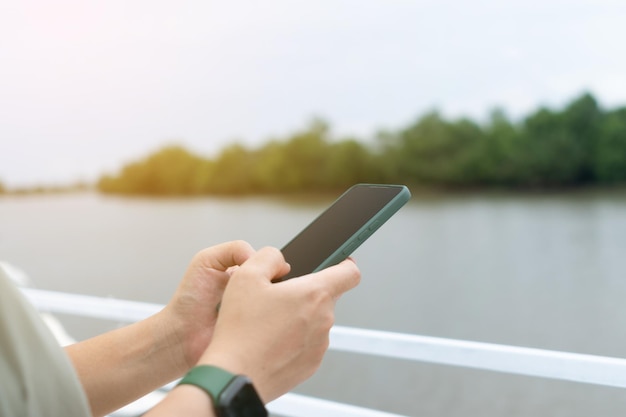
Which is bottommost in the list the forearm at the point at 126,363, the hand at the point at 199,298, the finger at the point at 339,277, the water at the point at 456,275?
the water at the point at 456,275

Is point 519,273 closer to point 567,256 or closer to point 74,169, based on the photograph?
point 567,256

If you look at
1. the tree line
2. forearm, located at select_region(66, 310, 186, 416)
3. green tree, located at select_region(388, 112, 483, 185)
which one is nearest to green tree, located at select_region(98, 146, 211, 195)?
the tree line

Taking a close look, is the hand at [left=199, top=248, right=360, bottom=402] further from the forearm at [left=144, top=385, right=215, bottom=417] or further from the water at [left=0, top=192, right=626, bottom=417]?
the water at [left=0, top=192, right=626, bottom=417]

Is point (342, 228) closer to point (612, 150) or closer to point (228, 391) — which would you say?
point (228, 391)

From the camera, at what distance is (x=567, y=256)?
4770 millimetres

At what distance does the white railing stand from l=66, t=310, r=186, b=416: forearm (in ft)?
0.74

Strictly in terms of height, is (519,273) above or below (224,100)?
below

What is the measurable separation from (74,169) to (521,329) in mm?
3929

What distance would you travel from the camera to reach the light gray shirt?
0.43 meters

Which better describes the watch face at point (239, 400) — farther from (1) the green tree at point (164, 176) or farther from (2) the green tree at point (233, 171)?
(1) the green tree at point (164, 176)

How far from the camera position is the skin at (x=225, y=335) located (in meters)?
0.44

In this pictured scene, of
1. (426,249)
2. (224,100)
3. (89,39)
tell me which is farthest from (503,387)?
(89,39)

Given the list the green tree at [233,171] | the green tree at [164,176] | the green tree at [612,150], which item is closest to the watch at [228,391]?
the green tree at [612,150]

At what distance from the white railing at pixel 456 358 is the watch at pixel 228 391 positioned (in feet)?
1.56
